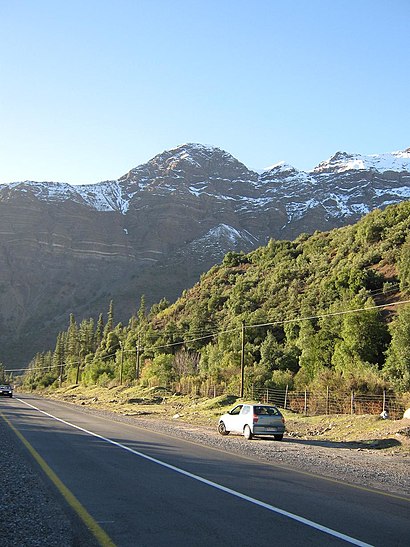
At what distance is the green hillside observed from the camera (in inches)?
1898

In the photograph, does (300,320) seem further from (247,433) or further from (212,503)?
(212,503)

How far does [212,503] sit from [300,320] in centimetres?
4835

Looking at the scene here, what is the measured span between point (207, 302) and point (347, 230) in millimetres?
22141

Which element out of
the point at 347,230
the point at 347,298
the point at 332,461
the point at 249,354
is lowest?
the point at 332,461

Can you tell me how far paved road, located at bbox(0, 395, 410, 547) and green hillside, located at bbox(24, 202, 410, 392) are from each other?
23.0m

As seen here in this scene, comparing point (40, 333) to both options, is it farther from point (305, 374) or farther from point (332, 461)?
point (332, 461)

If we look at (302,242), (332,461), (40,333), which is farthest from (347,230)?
(40,333)

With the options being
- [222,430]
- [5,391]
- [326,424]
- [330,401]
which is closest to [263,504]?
[222,430]

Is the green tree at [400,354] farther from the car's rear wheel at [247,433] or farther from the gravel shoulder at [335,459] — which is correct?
the gravel shoulder at [335,459]

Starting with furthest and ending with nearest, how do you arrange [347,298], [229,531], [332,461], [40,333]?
1. [40,333]
2. [347,298]
3. [332,461]
4. [229,531]

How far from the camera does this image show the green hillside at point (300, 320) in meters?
48.2

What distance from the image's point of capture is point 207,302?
86625 mm

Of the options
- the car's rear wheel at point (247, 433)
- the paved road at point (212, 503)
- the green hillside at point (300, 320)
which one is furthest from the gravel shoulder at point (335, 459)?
the green hillside at point (300, 320)

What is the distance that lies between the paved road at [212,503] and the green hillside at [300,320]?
23032mm
